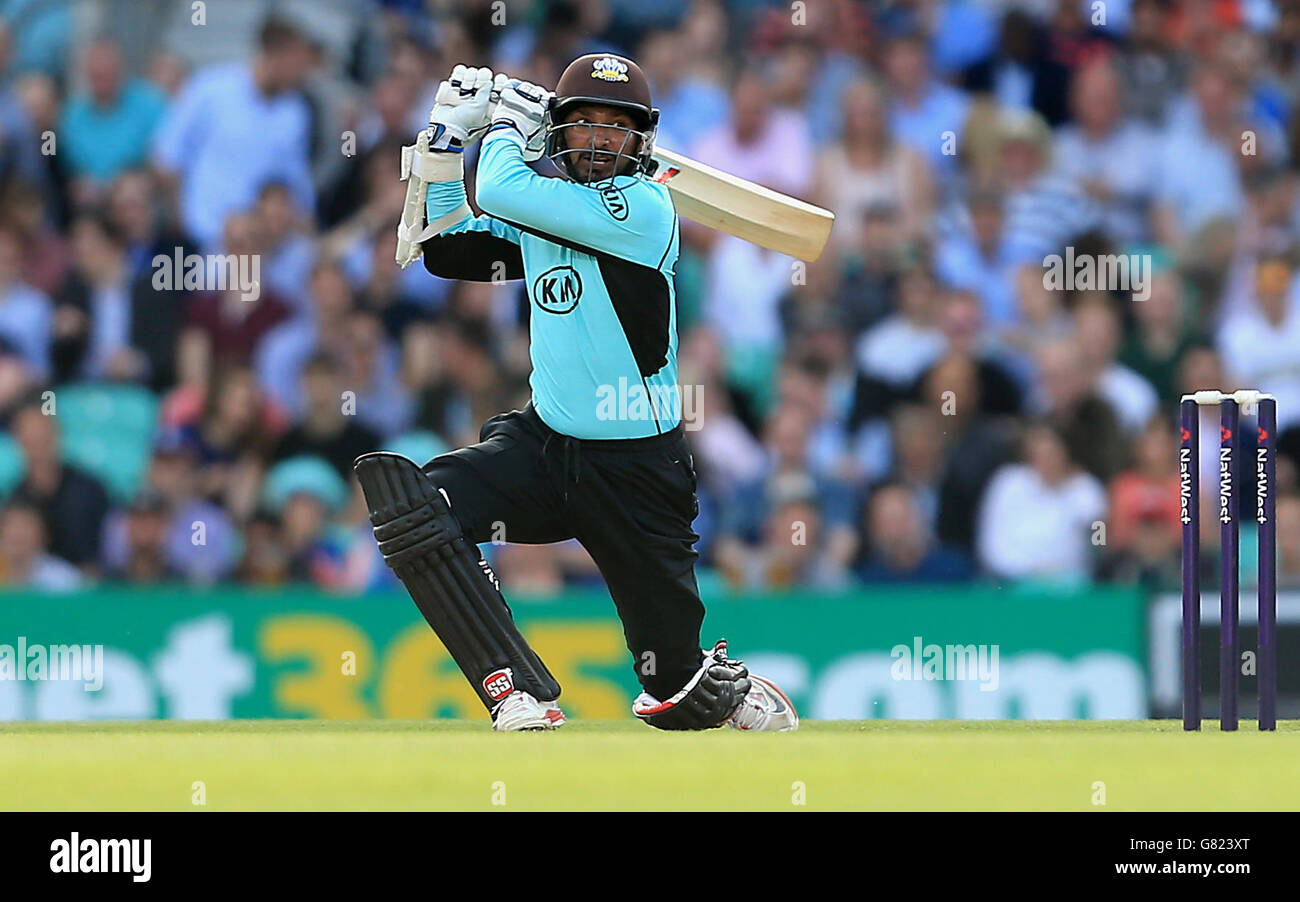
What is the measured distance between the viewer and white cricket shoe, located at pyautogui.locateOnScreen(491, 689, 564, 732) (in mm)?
6191

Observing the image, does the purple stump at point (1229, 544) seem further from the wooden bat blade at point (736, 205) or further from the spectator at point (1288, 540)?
the spectator at point (1288, 540)

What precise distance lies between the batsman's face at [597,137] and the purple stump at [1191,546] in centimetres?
180

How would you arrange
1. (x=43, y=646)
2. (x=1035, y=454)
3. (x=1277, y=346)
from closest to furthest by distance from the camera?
(x=43, y=646)
(x=1035, y=454)
(x=1277, y=346)

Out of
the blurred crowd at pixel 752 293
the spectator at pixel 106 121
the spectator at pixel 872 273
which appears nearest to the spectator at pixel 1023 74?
Answer: the blurred crowd at pixel 752 293

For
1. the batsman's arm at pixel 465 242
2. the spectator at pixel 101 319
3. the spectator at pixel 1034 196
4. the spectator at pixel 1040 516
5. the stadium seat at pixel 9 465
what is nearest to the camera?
the batsman's arm at pixel 465 242

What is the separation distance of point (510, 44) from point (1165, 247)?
141 inches

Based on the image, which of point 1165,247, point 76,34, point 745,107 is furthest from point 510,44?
point 1165,247

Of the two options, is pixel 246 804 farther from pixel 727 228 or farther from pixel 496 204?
pixel 727 228

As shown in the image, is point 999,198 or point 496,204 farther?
point 999,198

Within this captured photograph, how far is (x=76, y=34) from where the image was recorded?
38.4 feet

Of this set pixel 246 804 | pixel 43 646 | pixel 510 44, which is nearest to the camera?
pixel 246 804

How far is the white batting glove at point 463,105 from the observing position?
6.37 meters

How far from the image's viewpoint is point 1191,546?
20.9ft

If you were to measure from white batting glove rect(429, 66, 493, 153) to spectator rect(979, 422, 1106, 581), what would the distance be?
410 centimetres
